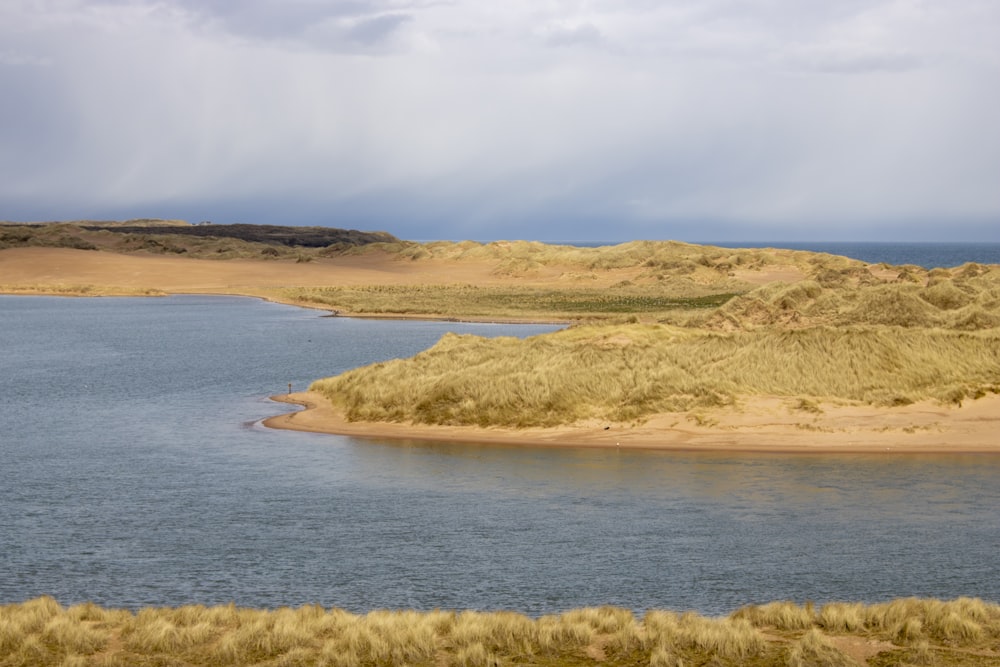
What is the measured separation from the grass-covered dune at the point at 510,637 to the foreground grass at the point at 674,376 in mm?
16277

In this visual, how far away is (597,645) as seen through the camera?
13.4 m

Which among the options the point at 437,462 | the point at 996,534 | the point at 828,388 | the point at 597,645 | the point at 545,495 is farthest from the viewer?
the point at 828,388

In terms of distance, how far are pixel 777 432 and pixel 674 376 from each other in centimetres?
352

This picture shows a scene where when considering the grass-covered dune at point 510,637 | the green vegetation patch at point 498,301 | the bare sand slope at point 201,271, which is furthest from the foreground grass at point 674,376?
the bare sand slope at point 201,271

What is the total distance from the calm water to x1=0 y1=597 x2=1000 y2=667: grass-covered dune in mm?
1846

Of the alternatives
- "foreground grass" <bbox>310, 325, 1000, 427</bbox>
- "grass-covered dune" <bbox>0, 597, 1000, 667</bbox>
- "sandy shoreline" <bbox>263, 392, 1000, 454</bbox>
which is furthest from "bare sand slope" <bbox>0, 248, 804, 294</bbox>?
"grass-covered dune" <bbox>0, 597, 1000, 667</bbox>

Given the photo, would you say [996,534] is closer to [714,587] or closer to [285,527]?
[714,587]

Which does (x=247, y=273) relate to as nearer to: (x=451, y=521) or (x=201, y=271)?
(x=201, y=271)

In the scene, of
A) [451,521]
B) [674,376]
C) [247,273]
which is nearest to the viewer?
[451,521]

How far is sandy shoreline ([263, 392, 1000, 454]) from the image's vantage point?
28.1 m

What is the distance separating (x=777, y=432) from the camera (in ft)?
94.8

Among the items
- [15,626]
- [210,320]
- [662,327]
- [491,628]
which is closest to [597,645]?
[491,628]

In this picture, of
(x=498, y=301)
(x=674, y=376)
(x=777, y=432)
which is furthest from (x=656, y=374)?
(x=498, y=301)

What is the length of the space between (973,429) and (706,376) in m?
6.71
